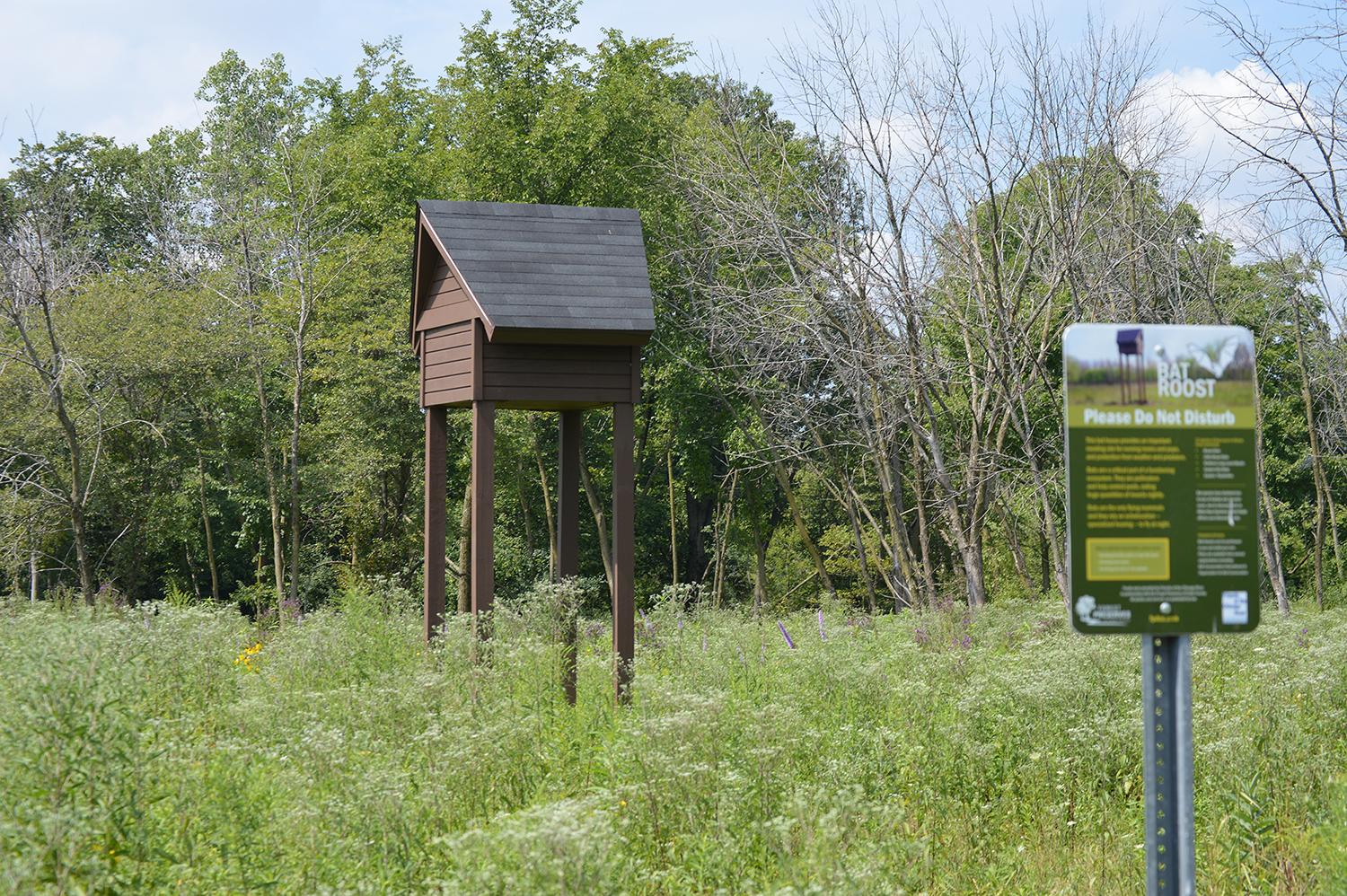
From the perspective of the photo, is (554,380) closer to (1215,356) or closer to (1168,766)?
(1215,356)

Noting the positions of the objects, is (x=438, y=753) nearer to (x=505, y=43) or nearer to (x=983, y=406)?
(x=983, y=406)

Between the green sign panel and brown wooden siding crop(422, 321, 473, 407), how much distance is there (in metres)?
5.89

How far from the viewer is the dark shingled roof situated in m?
8.50

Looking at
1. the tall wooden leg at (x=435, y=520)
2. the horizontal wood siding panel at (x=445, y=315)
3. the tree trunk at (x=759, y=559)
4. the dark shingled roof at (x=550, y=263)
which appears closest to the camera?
the dark shingled roof at (x=550, y=263)

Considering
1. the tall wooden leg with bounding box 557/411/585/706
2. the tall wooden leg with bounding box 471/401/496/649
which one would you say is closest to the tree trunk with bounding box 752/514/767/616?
the tall wooden leg with bounding box 557/411/585/706

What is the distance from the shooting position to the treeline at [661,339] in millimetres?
12875

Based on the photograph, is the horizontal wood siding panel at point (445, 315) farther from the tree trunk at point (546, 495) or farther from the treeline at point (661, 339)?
the tree trunk at point (546, 495)

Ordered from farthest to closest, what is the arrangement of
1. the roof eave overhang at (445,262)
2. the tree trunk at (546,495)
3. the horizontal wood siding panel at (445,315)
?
the tree trunk at (546,495) < the horizontal wood siding panel at (445,315) < the roof eave overhang at (445,262)

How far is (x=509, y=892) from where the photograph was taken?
355cm

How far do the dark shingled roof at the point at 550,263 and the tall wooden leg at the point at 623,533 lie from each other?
2.48ft

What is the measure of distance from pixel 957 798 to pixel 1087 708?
1.29 meters

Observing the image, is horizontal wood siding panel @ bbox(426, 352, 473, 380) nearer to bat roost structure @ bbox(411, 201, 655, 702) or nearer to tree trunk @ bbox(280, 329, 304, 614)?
bat roost structure @ bbox(411, 201, 655, 702)

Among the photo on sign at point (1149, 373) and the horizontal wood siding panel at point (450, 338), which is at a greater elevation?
the horizontal wood siding panel at point (450, 338)

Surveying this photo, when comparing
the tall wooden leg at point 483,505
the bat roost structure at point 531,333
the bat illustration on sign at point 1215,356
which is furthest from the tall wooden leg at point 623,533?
the bat illustration on sign at point 1215,356
